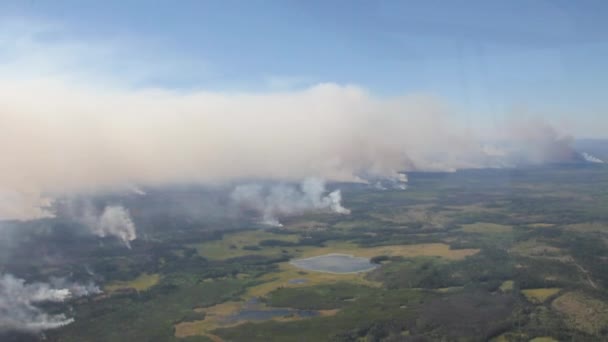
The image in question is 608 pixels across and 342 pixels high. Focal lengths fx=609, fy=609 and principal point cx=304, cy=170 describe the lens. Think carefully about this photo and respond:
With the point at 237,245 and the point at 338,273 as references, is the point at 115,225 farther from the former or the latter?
the point at 338,273

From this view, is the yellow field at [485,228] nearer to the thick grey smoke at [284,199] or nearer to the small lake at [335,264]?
the small lake at [335,264]

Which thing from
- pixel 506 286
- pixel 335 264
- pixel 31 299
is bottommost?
pixel 506 286

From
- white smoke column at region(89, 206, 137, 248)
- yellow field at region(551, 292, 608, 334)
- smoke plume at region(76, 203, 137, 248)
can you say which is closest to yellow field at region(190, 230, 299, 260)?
white smoke column at region(89, 206, 137, 248)

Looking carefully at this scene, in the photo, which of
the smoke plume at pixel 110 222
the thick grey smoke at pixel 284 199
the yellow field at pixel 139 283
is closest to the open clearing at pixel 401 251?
the yellow field at pixel 139 283

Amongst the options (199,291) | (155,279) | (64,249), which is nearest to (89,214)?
(64,249)

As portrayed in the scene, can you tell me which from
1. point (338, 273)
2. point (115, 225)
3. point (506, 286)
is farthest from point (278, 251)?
point (506, 286)

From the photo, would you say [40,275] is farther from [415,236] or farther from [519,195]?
[519,195]
